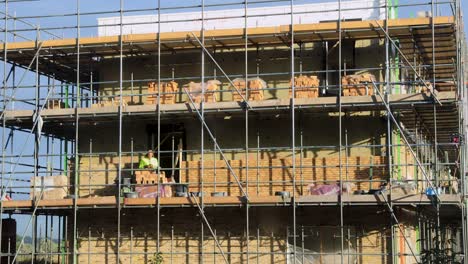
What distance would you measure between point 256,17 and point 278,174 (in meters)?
5.72

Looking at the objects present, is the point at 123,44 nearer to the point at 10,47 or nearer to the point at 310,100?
the point at 10,47

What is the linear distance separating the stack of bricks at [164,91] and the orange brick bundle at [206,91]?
1.34 feet

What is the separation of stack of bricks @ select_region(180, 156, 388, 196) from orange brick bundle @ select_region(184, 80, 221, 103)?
5.34ft

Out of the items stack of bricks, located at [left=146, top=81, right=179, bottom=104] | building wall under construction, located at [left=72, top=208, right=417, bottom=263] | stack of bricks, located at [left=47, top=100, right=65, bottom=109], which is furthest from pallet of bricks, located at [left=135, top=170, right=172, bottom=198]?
stack of bricks, located at [left=47, top=100, right=65, bottom=109]

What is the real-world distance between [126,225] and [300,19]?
7.52 m

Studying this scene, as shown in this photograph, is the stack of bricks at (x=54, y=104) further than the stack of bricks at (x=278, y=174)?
Yes

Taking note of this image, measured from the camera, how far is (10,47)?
2456cm

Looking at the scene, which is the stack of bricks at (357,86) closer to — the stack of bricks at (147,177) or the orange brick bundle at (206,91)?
the orange brick bundle at (206,91)

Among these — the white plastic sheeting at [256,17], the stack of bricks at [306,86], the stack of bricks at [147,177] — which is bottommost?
the stack of bricks at [147,177]

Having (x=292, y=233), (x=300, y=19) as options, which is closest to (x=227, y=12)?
(x=300, y=19)

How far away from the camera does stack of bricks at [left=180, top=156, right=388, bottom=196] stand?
2222 cm

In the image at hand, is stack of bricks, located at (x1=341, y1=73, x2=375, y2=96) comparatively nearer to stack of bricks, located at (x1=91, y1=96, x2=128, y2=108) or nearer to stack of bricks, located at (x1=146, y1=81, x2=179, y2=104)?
stack of bricks, located at (x1=146, y1=81, x2=179, y2=104)

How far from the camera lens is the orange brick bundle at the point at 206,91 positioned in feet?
76.1

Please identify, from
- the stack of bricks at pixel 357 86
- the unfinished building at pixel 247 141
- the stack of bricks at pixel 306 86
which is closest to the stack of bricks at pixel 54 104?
the unfinished building at pixel 247 141
